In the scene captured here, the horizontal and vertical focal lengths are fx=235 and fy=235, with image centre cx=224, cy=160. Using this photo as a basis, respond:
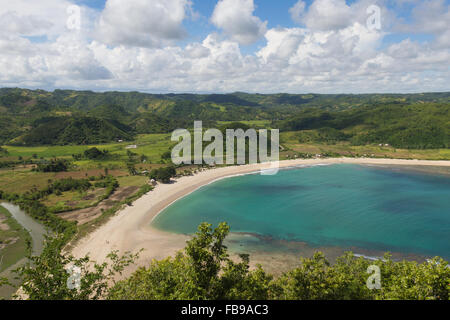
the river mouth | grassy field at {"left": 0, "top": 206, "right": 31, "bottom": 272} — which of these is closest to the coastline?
the river mouth

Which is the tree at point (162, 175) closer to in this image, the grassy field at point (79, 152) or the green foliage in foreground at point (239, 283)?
the grassy field at point (79, 152)

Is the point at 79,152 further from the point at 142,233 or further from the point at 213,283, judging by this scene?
the point at 213,283

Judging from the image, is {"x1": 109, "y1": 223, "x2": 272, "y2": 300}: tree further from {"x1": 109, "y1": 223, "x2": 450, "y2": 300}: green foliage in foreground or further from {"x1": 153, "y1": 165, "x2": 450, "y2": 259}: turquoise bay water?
{"x1": 153, "y1": 165, "x2": 450, "y2": 259}: turquoise bay water

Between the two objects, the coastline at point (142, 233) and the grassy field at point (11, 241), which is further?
the coastline at point (142, 233)

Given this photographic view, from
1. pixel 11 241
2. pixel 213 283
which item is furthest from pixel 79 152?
pixel 213 283

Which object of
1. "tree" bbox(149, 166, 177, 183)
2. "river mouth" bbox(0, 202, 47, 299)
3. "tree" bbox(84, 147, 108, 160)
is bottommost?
"river mouth" bbox(0, 202, 47, 299)

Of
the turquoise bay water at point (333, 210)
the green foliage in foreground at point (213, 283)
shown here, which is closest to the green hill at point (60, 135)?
the turquoise bay water at point (333, 210)
